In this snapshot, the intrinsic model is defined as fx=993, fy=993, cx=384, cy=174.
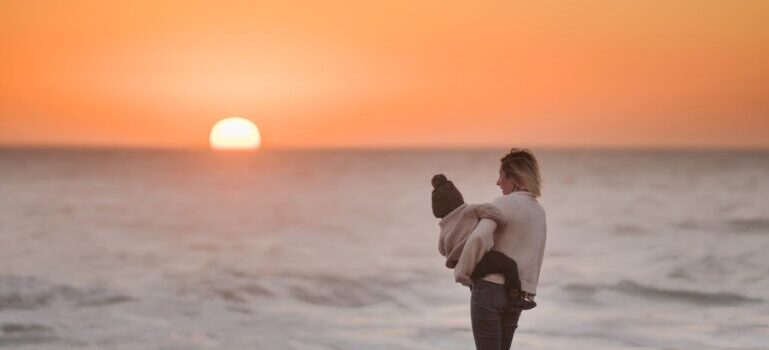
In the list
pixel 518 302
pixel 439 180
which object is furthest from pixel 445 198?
pixel 518 302

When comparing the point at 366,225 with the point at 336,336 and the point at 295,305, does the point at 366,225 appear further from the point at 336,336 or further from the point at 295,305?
the point at 336,336

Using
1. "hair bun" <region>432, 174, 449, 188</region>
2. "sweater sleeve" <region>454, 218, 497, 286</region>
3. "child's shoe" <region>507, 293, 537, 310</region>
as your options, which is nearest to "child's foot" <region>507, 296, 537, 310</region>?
"child's shoe" <region>507, 293, 537, 310</region>

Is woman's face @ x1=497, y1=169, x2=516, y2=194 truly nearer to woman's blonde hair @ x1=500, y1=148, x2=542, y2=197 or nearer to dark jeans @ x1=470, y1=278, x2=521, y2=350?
woman's blonde hair @ x1=500, y1=148, x2=542, y2=197

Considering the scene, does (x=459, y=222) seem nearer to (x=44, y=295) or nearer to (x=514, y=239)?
(x=514, y=239)

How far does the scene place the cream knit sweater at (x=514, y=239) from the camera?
502cm

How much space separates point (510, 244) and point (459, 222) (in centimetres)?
35

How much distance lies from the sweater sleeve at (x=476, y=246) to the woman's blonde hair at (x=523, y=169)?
0.31 meters

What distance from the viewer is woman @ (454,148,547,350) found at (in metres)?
5.13

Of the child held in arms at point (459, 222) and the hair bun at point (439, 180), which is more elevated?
the hair bun at point (439, 180)

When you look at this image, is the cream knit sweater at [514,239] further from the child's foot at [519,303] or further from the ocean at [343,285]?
the ocean at [343,285]

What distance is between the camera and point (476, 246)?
197 inches

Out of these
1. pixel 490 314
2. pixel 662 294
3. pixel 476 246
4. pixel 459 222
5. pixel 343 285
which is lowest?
pixel 490 314

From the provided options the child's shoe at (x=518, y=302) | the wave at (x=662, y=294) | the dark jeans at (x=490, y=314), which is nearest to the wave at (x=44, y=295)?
the wave at (x=662, y=294)

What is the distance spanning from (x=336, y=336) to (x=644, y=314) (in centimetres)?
410
